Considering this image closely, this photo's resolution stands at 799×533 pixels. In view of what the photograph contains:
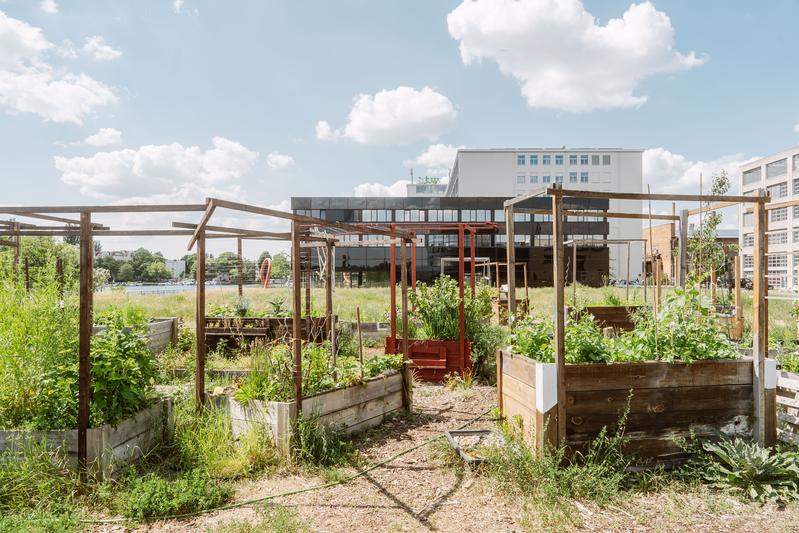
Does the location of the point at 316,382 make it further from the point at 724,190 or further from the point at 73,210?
the point at 724,190

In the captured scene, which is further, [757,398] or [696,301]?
[696,301]

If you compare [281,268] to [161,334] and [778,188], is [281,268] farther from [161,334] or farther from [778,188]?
[778,188]

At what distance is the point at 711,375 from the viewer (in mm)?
4434

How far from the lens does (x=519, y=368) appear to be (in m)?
4.77

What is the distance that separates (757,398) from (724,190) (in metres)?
5.02

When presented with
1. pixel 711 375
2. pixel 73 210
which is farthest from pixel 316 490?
pixel 711 375

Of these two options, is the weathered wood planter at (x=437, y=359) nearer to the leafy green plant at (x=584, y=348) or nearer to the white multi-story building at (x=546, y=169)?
the leafy green plant at (x=584, y=348)

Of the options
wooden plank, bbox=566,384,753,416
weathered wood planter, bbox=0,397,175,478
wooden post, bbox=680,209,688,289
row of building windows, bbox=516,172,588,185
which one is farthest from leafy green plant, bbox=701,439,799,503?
row of building windows, bbox=516,172,588,185

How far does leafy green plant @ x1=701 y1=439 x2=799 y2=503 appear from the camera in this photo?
3.88 meters

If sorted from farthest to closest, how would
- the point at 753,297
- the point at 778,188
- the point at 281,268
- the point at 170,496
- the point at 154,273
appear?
1. the point at 154,273
2. the point at 778,188
3. the point at 281,268
4. the point at 753,297
5. the point at 170,496

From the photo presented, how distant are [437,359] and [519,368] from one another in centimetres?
361

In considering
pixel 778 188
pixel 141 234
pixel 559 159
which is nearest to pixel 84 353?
pixel 141 234

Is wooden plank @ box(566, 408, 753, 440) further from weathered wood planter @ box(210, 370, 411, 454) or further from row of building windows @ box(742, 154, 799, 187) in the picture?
row of building windows @ box(742, 154, 799, 187)

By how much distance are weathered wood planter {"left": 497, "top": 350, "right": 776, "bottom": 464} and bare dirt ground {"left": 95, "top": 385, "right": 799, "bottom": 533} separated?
1.83 ft
